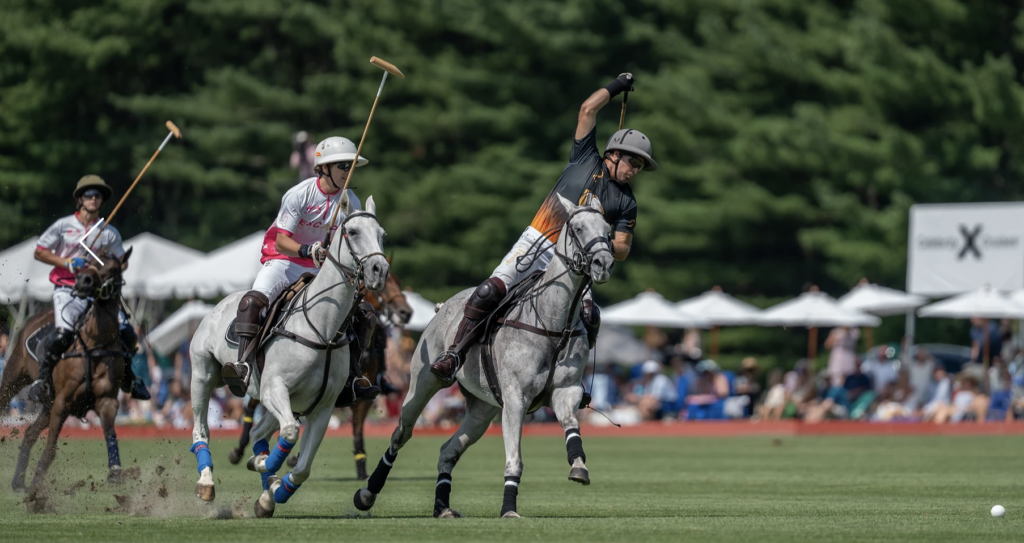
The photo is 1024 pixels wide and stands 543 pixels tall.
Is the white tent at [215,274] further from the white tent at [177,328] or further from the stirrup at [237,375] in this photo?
the stirrup at [237,375]

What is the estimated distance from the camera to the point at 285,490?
969cm

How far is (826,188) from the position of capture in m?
36.2

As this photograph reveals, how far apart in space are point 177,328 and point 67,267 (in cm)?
1883

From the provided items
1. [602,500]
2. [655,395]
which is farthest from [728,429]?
A: [602,500]

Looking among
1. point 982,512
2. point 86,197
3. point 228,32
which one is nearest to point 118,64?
point 228,32

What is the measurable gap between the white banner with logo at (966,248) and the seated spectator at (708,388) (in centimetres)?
413

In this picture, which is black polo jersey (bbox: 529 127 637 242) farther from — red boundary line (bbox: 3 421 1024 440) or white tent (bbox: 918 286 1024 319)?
white tent (bbox: 918 286 1024 319)

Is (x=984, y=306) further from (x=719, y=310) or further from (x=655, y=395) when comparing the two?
(x=719, y=310)

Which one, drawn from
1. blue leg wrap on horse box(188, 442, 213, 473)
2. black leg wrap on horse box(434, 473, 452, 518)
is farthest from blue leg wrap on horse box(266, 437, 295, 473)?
black leg wrap on horse box(434, 473, 452, 518)

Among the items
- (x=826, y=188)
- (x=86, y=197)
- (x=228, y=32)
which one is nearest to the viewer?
(x=86, y=197)

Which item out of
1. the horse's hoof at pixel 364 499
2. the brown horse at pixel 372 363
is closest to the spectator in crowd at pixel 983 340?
the brown horse at pixel 372 363

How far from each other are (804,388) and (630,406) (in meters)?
3.38

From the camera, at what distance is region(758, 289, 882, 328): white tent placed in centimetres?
2955

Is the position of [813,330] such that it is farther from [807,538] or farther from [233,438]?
[807,538]
